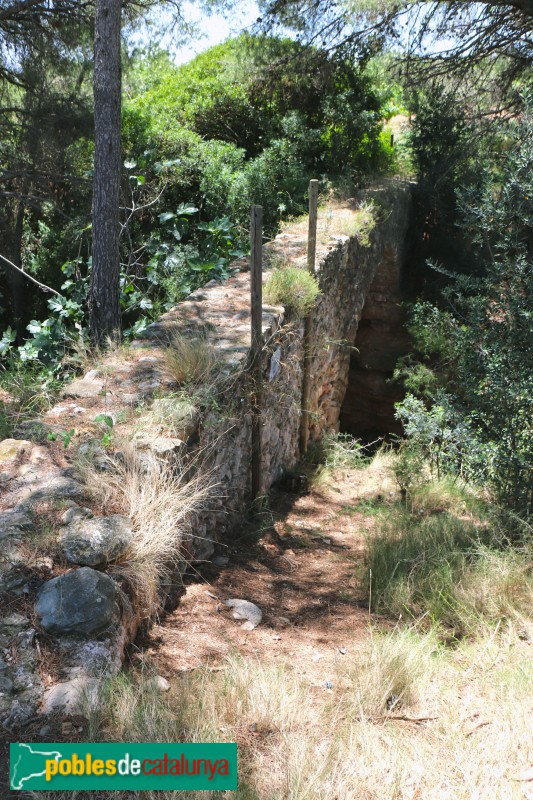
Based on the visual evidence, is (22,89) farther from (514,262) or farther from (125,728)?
(125,728)

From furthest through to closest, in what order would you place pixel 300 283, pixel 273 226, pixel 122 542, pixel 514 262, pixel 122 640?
1. pixel 273 226
2. pixel 300 283
3. pixel 514 262
4. pixel 122 542
5. pixel 122 640

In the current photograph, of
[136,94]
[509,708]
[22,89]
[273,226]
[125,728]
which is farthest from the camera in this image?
[136,94]

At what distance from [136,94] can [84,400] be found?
8.75 m

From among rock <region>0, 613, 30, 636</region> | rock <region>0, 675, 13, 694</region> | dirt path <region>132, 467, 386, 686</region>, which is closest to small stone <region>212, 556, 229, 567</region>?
dirt path <region>132, 467, 386, 686</region>

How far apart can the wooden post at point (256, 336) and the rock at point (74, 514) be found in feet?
6.69

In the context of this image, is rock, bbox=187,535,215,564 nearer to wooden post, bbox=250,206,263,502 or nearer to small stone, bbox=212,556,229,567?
small stone, bbox=212,556,229,567

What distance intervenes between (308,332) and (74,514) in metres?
4.08

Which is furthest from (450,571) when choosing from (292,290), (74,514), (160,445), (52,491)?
(292,290)

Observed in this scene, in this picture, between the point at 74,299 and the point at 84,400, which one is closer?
the point at 84,400

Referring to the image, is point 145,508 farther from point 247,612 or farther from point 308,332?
point 308,332

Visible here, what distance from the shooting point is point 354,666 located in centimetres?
303

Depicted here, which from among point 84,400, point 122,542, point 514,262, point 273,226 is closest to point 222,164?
point 273,226

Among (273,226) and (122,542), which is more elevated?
(273,226)

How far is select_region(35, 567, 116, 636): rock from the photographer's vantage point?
107 inches
